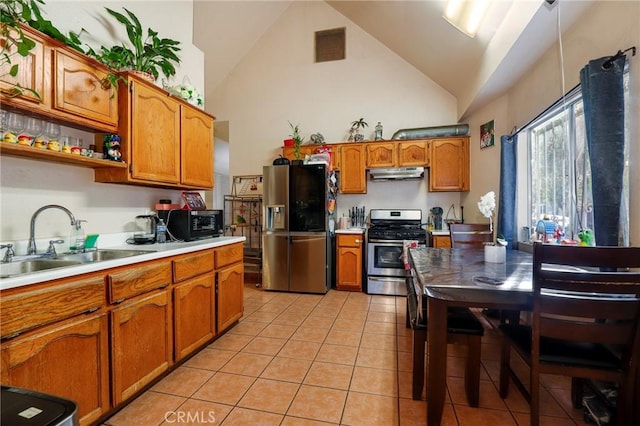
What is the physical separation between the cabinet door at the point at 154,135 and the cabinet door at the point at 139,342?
37.3 inches

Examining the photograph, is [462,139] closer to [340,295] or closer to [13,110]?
[340,295]

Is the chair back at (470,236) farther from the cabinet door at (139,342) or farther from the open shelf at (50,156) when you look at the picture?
the open shelf at (50,156)

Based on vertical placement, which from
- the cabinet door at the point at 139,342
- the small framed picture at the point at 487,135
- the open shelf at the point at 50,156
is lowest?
the cabinet door at the point at 139,342

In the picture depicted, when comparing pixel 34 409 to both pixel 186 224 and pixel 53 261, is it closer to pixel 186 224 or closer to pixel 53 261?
pixel 53 261

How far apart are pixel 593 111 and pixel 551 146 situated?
1042mm

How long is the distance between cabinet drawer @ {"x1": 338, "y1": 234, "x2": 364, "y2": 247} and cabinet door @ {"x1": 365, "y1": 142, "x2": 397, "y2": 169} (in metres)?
1.08

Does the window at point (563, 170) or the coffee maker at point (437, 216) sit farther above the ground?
the window at point (563, 170)

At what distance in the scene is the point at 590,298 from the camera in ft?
3.91

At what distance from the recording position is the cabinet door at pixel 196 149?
98.7 inches

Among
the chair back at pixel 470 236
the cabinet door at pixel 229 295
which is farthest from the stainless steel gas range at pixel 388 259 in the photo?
the cabinet door at pixel 229 295

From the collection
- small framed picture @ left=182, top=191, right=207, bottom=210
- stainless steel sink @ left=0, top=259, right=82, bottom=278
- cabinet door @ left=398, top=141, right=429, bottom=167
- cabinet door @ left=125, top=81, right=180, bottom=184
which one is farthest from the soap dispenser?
cabinet door @ left=398, top=141, right=429, bottom=167

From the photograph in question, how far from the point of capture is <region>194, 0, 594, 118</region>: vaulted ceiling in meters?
2.12

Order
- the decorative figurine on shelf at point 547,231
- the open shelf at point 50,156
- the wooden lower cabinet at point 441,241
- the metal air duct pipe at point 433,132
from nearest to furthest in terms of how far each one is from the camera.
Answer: the open shelf at point 50,156
the decorative figurine on shelf at point 547,231
the wooden lower cabinet at point 441,241
the metal air duct pipe at point 433,132

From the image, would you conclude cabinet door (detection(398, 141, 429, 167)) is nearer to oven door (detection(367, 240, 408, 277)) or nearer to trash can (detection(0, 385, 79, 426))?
oven door (detection(367, 240, 408, 277))
